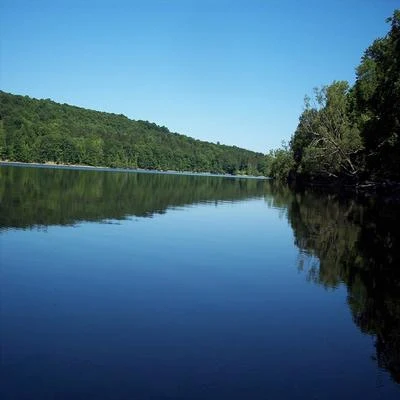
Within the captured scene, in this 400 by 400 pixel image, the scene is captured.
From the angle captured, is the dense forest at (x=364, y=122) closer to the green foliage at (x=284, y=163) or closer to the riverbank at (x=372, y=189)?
the riverbank at (x=372, y=189)

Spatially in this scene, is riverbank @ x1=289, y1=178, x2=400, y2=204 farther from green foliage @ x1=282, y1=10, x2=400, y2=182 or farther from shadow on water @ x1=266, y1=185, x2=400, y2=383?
shadow on water @ x1=266, y1=185, x2=400, y2=383

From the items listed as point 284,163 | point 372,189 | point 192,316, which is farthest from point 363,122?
point 192,316

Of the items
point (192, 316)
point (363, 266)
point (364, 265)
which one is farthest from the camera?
point (364, 265)

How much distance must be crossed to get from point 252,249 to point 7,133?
145 m

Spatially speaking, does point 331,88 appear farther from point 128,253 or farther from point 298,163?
point 128,253

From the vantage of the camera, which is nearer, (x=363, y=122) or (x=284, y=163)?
(x=363, y=122)

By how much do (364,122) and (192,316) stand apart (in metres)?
66.2

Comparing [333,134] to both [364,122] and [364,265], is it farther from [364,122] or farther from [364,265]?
[364,265]

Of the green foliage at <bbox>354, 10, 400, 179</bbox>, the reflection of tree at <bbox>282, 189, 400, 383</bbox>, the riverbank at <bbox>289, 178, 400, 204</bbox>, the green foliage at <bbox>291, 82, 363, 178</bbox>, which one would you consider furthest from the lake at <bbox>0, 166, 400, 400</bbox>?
the green foliage at <bbox>291, 82, 363, 178</bbox>

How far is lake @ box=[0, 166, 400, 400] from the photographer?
7.61m

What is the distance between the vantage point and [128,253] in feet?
58.6

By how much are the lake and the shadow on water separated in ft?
0.19

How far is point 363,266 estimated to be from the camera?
1775cm

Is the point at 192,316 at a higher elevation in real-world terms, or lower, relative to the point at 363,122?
lower
